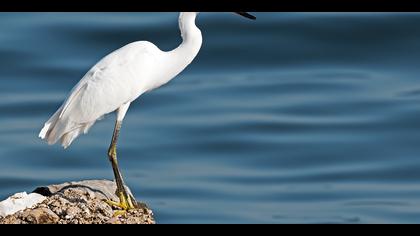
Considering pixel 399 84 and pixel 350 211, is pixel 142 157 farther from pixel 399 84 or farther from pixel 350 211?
pixel 399 84

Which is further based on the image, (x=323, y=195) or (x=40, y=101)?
(x=40, y=101)

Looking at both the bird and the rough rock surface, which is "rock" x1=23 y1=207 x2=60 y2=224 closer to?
the rough rock surface

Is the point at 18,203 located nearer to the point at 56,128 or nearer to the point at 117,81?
the point at 56,128

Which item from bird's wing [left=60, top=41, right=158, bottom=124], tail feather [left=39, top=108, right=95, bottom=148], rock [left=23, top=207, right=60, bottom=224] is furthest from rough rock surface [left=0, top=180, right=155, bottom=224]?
bird's wing [left=60, top=41, right=158, bottom=124]

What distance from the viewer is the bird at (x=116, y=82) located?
335 inches

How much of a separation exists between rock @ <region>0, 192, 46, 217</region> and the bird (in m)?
0.95

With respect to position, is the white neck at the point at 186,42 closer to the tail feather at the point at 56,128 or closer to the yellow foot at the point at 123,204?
the tail feather at the point at 56,128

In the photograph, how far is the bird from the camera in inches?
335

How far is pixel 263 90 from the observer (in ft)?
61.5

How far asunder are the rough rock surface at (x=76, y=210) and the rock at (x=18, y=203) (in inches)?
2.3

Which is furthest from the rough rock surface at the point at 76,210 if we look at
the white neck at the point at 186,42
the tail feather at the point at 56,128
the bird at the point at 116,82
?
the white neck at the point at 186,42
